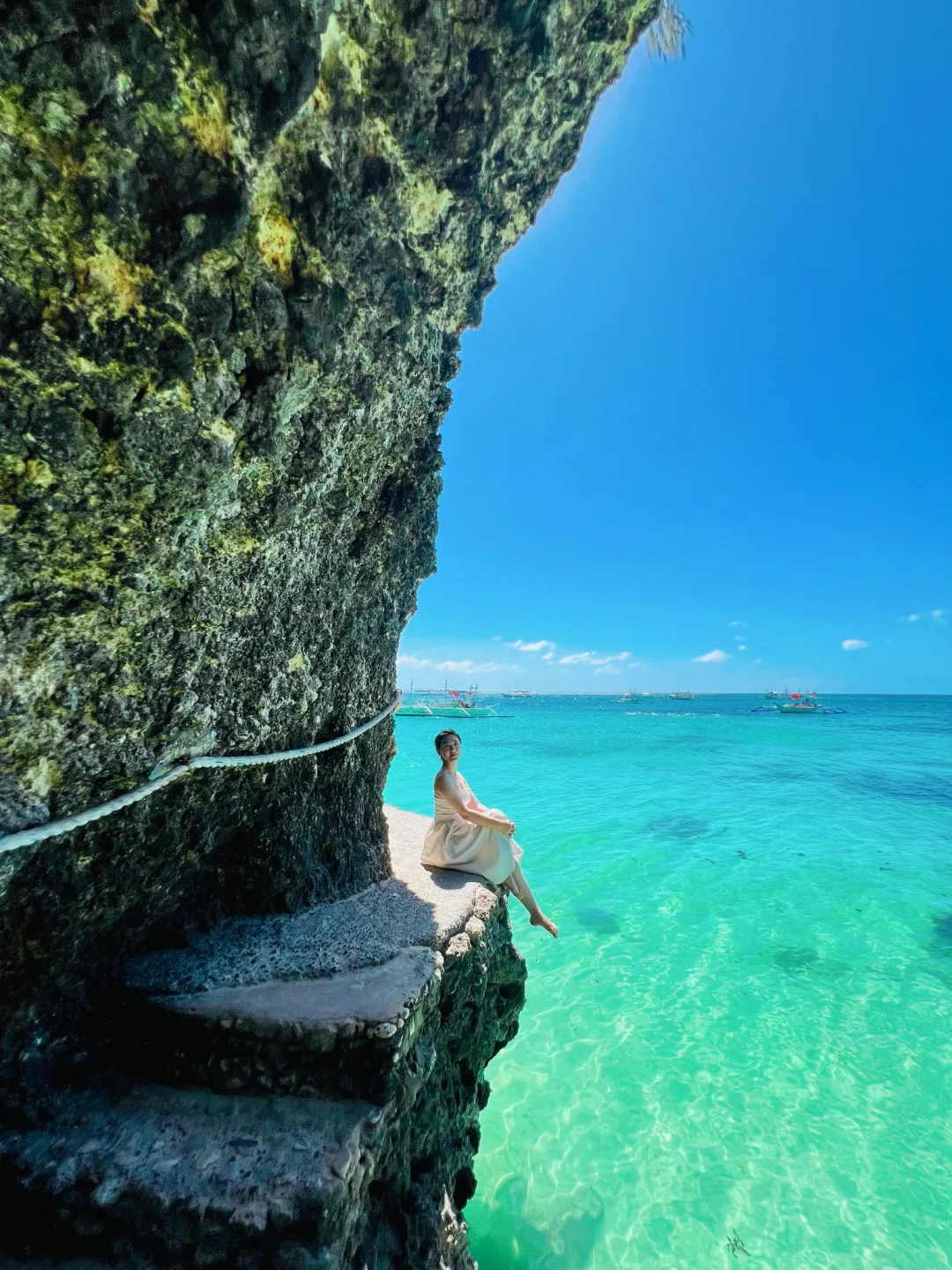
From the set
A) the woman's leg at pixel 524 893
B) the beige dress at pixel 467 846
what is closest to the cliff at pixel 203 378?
the beige dress at pixel 467 846

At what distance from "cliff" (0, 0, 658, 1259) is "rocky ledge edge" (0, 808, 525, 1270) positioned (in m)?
0.30

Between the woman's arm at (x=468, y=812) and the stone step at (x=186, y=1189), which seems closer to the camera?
the stone step at (x=186, y=1189)

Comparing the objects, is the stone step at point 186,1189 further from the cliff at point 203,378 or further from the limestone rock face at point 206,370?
the limestone rock face at point 206,370

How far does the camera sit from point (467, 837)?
5.39 metres

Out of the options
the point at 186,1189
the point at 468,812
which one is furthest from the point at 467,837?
the point at 186,1189

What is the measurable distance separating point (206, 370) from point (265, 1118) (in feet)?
12.2

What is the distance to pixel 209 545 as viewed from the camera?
110 inches

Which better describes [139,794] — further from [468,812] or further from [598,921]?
[598,921]

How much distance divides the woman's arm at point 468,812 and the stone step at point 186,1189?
284 cm

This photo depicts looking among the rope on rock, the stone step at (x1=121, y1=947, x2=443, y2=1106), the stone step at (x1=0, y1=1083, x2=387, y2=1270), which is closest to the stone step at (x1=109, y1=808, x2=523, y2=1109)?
the stone step at (x1=121, y1=947, x2=443, y2=1106)

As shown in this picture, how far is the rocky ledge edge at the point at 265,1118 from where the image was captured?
223 centimetres

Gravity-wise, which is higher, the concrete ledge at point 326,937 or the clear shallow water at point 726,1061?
the concrete ledge at point 326,937

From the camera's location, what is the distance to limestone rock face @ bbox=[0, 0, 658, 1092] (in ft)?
6.55

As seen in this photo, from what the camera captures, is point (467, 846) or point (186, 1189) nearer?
point (186, 1189)
